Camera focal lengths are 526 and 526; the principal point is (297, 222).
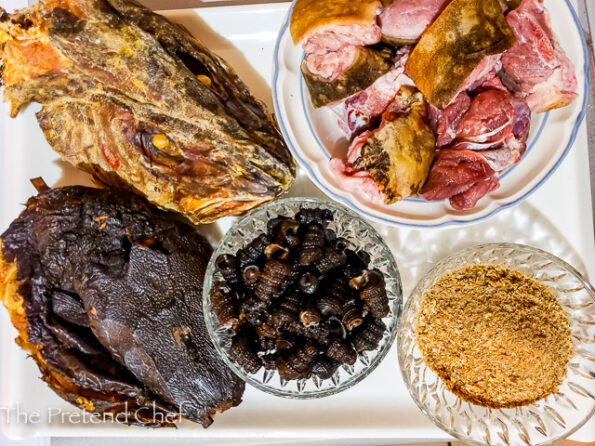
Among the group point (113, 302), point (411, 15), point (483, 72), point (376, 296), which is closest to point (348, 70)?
point (411, 15)

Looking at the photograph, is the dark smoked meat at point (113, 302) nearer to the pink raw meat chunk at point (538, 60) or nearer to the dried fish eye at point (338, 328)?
the dried fish eye at point (338, 328)

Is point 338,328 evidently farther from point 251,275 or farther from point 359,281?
point 251,275

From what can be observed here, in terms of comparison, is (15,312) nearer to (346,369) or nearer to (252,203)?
(252,203)

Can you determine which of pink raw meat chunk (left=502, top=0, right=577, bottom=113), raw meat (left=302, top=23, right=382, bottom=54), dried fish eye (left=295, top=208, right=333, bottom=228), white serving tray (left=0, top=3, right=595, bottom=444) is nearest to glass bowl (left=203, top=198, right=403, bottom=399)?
dried fish eye (left=295, top=208, right=333, bottom=228)

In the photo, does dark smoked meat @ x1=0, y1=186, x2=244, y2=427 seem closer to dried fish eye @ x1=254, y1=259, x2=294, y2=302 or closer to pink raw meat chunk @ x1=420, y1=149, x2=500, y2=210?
dried fish eye @ x1=254, y1=259, x2=294, y2=302

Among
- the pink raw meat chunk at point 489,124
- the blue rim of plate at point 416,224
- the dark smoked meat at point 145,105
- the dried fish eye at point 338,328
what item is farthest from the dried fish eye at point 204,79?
the dried fish eye at point 338,328
